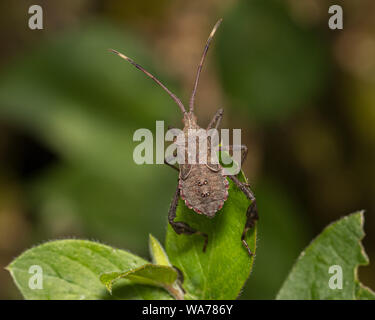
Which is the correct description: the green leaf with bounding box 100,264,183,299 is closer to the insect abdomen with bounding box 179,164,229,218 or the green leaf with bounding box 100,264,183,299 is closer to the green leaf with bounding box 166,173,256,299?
the green leaf with bounding box 166,173,256,299

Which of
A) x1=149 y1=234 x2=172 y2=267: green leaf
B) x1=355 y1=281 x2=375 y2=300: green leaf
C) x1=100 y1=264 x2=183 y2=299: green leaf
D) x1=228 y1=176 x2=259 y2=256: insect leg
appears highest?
x1=228 y1=176 x2=259 y2=256: insect leg

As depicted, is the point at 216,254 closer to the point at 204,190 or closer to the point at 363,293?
the point at 204,190

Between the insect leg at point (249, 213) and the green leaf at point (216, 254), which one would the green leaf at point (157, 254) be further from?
the insect leg at point (249, 213)

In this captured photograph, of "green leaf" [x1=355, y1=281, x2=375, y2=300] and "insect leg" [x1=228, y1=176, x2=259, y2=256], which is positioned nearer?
"insect leg" [x1=228, y1=176, x2=259, y2=256]

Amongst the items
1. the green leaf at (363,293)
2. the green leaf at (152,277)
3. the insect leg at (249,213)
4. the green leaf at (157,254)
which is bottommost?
the green leaf at (363,293)

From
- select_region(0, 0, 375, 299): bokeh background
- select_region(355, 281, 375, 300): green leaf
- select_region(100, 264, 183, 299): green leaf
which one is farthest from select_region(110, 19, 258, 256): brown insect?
select_region(0, 0, 375, 299): bokeh background

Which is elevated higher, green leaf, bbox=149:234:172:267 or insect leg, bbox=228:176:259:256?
insect leg, bbox=228:176:259:256

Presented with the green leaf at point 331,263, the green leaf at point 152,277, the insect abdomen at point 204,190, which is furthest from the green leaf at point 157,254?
the green leaf at point 331,263
